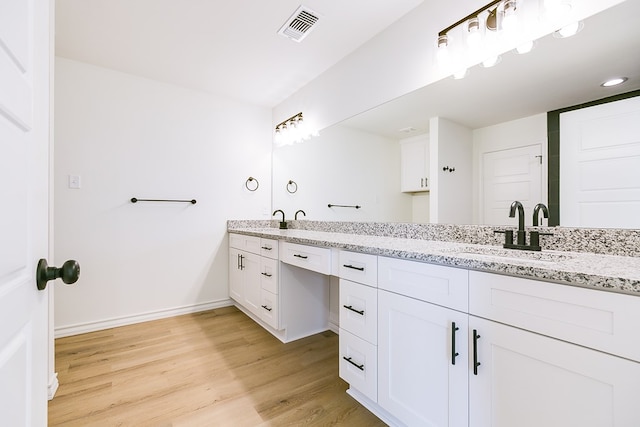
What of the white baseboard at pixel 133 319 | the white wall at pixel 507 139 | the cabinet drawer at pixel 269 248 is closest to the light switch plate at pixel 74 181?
the white baseboard at pixel 133 319

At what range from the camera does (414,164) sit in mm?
1880

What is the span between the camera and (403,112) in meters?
1.92

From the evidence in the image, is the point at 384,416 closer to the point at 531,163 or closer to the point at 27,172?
the point at 531,163

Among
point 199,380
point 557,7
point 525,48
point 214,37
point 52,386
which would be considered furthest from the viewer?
point 214,37

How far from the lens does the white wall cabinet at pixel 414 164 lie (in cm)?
181

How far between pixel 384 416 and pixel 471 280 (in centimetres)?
84

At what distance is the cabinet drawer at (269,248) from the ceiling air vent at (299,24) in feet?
4.88

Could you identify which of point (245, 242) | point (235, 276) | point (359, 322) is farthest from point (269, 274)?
point (359, 322)

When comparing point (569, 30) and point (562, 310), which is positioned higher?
point (569, 30)

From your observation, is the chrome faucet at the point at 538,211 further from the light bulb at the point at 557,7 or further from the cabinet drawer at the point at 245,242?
the cabinet drawer at the point at 245,242

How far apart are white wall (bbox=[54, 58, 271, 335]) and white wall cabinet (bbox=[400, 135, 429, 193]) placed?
6.05 ft

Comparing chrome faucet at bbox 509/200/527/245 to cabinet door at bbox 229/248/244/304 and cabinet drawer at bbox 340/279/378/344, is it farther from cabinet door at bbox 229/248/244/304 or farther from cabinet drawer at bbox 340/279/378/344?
cabinet door at bbox 229/248/244/304

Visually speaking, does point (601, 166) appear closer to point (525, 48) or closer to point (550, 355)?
point (525, 48)

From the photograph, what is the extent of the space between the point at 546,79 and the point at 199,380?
237 cm
